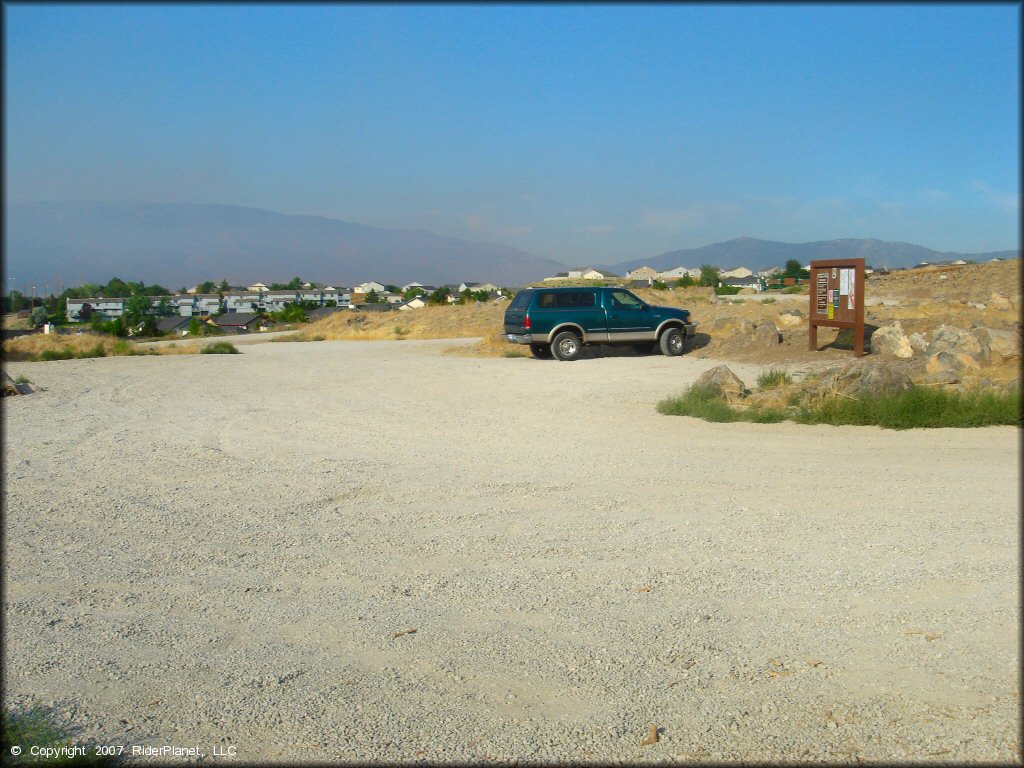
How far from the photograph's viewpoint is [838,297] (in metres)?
18.6

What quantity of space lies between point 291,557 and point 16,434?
295 inches

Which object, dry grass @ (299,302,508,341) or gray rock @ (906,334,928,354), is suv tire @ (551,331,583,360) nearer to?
gray rock @ (906,334,928,354)

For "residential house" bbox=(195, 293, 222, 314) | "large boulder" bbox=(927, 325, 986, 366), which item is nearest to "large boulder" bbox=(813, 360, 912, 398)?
"large boulder" bbox=(927, 325, 986, 366)

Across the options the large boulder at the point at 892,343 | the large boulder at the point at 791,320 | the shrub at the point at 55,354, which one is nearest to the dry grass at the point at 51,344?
the shrub at the point at 55,354

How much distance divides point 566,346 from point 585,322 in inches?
32.0

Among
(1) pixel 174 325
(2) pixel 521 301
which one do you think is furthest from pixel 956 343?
(1) pixel 174 325

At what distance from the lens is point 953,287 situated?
34406mm

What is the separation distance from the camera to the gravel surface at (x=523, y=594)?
4203 mm

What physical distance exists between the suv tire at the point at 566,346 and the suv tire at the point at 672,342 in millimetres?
2165

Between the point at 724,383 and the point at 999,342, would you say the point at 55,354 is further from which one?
the point at 999,342

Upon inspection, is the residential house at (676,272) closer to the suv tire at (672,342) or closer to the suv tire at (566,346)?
the suv tire at (672,342)

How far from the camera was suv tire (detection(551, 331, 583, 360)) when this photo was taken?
22.9 m

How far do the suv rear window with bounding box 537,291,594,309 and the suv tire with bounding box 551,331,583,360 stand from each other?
2.53 ft

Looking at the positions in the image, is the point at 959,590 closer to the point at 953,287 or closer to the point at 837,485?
the point at 837,485
